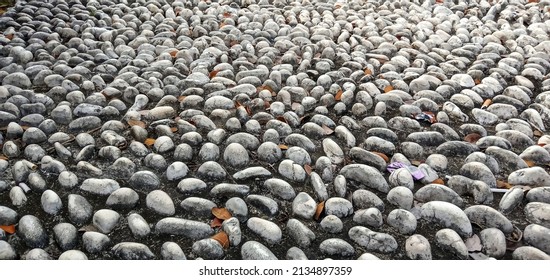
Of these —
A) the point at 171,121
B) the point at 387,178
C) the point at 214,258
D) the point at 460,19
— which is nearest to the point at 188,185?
the point at 214,258

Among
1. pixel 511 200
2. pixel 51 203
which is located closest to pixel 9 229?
pixel 51 203

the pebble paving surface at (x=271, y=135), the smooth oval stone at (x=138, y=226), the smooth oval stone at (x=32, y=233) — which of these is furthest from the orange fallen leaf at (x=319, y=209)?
the smooth oval stone at (x=32, y=233)

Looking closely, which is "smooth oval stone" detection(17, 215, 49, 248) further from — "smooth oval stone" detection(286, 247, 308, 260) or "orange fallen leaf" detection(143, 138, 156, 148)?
"smooth oval stone" detection(286, 247, 308, 260)

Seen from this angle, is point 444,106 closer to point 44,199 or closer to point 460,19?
point 460,19

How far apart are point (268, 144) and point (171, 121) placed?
52cm

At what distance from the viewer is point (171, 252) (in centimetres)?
147

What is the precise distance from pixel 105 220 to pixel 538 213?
1.52 metres

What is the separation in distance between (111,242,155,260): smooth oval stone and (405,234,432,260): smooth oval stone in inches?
33.0

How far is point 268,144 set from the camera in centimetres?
193

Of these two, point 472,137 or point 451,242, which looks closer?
point 451,242

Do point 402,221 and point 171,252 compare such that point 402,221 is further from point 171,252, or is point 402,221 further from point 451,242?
point 171,252

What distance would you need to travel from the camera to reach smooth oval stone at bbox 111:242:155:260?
57.9 inches

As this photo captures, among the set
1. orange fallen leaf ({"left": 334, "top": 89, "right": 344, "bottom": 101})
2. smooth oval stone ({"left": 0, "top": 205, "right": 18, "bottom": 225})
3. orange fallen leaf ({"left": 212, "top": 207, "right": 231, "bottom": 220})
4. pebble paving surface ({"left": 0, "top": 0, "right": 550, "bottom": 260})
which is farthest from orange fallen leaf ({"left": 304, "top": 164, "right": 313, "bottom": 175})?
smooth oval stone ({"left": 0, "top": 205, "right": 18, "bottom": 225})

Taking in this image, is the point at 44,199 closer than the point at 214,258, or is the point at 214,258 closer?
the point at 214,258
